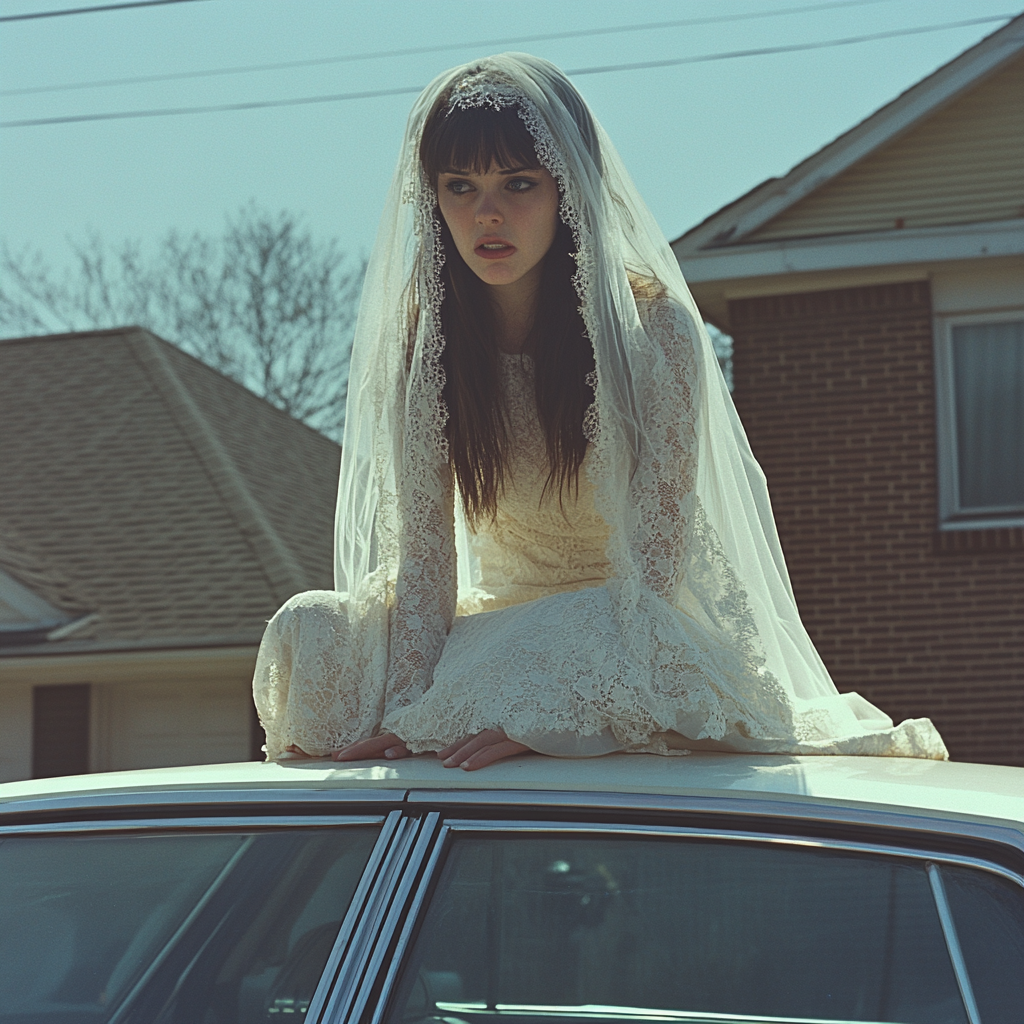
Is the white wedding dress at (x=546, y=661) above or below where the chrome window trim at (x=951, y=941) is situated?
above

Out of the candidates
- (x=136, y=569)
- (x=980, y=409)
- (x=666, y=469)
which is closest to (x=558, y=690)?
(x=666, y=469)

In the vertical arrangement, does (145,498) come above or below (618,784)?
above

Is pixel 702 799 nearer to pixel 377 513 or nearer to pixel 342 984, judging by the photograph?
pixel 342 984

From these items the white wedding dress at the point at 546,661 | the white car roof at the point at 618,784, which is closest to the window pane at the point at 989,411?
the white wedding dress at the point at 546,661

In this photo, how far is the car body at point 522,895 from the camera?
1343mm

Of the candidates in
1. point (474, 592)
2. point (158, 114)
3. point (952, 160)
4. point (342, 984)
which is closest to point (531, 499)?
point (474, 592)

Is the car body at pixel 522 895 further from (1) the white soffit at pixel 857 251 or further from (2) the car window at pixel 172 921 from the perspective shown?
(1) the white soffit at pixel 857 251

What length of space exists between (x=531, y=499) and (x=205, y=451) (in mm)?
9163

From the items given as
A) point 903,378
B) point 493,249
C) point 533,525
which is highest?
point 903,378

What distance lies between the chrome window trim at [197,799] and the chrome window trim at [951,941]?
647 millimetres

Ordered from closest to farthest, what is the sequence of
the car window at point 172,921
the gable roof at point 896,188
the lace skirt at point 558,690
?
the car window at point 172,921 < the lace skirt at point 558,690 < the gable roof at point 896,188

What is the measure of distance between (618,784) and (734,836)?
0.16 m

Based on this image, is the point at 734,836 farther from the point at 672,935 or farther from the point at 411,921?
the point at 411,921

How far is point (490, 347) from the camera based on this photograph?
100 inches
